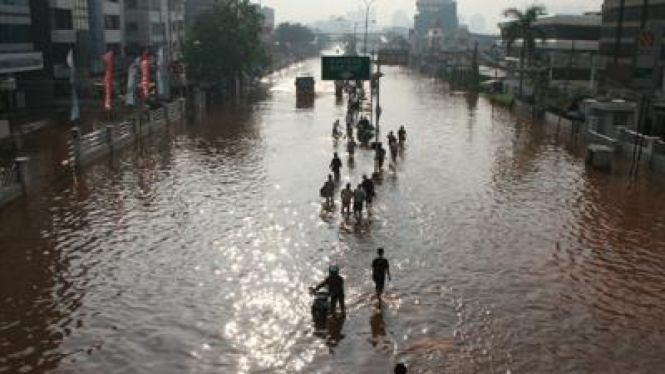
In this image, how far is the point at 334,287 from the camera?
15.7m

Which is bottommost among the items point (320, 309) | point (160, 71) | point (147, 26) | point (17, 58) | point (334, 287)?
point (320, 309)

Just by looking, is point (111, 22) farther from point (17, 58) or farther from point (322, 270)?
point (322, 270)

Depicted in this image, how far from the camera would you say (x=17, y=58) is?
49094mm

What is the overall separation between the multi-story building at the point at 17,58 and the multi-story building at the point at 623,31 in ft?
181

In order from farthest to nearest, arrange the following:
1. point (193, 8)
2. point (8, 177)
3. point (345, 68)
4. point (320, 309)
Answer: point (193, 8)
point (345, 68)
point (8, 177)
point (320, 309)

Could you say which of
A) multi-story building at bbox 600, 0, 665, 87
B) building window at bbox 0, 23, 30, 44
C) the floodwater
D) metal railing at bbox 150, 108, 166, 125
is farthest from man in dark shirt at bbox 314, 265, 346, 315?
multi-story building at bbox 600, 0, 665, 87

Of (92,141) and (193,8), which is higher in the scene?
(193,8)

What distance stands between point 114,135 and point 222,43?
35.8 m

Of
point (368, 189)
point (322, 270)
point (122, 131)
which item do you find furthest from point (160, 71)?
point (322, 270)

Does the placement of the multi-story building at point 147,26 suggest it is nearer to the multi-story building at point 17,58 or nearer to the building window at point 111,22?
A: the building window at point 111,22

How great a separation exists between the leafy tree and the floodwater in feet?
129

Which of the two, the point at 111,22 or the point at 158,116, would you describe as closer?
the point at 158,116

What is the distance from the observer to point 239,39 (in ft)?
242

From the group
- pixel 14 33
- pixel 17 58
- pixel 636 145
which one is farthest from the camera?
pixel 14 33
